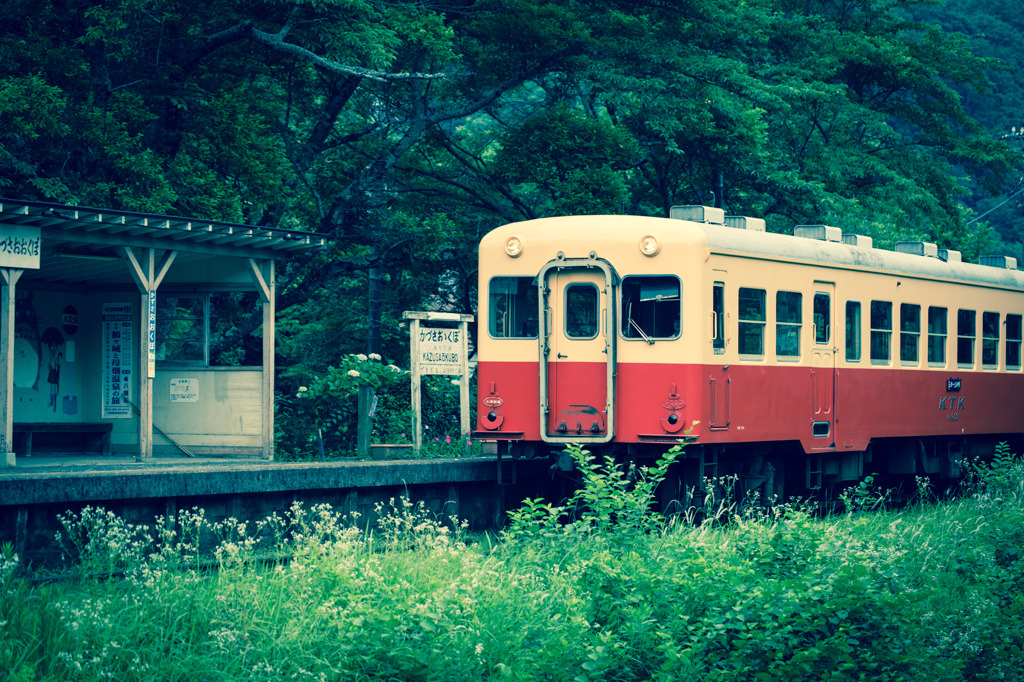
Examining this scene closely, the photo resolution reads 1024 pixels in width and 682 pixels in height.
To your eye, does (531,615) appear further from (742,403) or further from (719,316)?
(742,403)

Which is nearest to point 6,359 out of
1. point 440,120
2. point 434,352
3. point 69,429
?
point 69,429

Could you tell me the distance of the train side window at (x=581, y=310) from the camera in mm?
12489

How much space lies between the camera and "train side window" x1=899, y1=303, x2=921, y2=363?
15664mm

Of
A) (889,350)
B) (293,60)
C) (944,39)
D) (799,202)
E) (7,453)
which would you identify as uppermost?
(944,39)

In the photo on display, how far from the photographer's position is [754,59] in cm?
2164

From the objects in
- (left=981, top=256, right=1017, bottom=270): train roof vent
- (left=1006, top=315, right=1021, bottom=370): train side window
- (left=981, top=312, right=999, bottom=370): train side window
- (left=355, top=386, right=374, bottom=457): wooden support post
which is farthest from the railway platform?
(left=981, top=256, right=1017, bottom=270): train roof vent

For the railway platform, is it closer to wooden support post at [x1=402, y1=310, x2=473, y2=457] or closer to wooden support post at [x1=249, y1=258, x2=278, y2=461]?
wooden support post at [x1=249, y1=258, x2=278, y2=461]

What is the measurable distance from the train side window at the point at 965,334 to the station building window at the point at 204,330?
395 inches

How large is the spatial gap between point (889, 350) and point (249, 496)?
8.43 m

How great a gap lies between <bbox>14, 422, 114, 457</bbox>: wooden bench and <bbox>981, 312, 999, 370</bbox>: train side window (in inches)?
474

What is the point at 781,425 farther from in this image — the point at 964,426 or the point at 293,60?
the point at 293,60

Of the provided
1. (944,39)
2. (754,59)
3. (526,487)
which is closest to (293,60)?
(754,59)

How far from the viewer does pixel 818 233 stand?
48.1ft

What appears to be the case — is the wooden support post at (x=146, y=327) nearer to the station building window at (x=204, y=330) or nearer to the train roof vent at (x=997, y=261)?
the station building window at (x=204, y=330)
